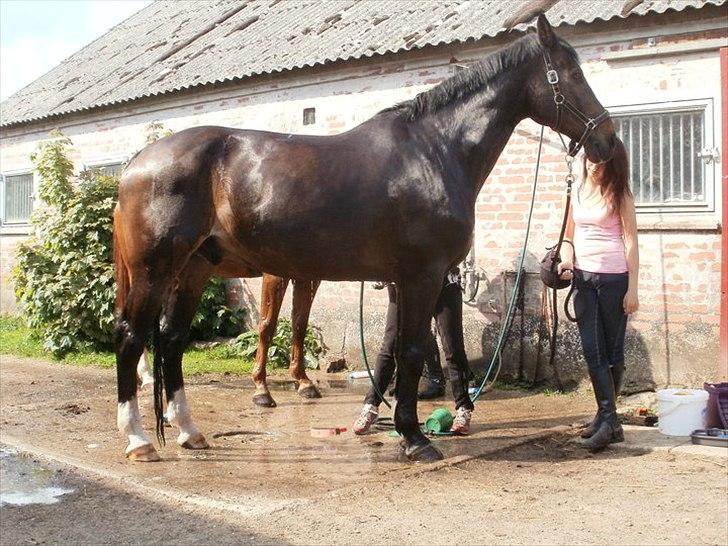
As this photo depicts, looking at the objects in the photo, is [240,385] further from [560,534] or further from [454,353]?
[560,534]

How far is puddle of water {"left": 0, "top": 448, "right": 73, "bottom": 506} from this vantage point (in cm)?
453

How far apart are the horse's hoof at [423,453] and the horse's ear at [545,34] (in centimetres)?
270

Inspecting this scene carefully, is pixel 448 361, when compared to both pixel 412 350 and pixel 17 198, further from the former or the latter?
pixel 17 198

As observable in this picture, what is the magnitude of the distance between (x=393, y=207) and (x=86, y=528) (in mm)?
2541

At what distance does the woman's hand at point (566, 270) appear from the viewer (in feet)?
18.9

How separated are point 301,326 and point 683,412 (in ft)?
11.4

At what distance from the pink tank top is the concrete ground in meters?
1.24

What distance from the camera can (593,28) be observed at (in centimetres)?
798

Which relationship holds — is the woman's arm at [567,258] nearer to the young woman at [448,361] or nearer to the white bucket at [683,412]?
the young woman at [448,361]

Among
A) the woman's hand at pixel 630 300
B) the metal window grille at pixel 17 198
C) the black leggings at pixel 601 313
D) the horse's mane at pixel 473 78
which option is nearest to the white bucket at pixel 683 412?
the black leggings at pixel 601 313

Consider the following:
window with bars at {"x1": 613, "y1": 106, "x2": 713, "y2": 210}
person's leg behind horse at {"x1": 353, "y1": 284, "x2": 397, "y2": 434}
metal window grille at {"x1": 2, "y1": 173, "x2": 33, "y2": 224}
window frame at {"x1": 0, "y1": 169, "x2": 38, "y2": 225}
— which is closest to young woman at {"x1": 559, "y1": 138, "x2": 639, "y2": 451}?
person's leg behind horse at {"x1": 353, "y1": 284, "x2": 397, "y2": 434}

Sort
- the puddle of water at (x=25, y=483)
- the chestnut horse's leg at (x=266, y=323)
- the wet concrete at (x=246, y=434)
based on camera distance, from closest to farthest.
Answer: the puddle of water at (x=25, y=483)
the wet concrete at (x=246, y=434)
the chestnut horse's leg at (x=266, y=323)

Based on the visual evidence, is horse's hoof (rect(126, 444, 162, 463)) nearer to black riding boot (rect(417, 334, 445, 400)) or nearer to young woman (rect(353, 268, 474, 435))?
young woman (rect(353, 268, 474, 435))

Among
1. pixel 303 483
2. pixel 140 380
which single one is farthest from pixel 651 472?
pixel 140 380
